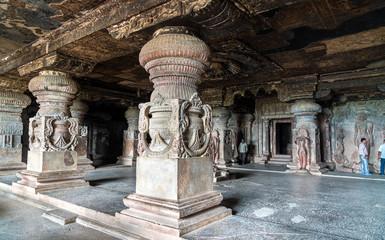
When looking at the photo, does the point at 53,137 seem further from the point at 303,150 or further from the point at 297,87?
the point at 303,150

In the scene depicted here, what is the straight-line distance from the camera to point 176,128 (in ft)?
10.1

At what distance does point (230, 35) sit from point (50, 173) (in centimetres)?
459

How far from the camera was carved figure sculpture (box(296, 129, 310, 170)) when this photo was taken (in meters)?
8.92

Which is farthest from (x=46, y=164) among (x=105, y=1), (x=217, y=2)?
(x=217, y=2)

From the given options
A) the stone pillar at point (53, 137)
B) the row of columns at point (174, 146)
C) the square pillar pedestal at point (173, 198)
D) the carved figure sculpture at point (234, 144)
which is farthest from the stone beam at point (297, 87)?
the stone pillar at point (53, 137)

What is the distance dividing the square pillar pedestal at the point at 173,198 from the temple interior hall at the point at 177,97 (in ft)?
0.05

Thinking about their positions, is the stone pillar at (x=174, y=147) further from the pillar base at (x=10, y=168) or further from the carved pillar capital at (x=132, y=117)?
the carved pillar capital at (x=132, y=117)

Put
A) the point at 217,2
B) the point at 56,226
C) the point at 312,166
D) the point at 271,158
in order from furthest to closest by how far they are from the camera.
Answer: the point at 271,158 < the point at 312,166 < the point at 56,226 < the point at 217,2

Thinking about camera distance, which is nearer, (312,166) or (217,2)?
(217,2)

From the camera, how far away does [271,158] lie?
41.8 feet

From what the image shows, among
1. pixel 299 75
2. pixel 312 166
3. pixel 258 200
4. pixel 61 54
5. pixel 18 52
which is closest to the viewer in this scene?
pixel 258 200

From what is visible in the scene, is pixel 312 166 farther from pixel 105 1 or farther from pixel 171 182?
pixel 105 1

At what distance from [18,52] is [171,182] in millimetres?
5340

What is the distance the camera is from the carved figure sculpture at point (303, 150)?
8922 mm
